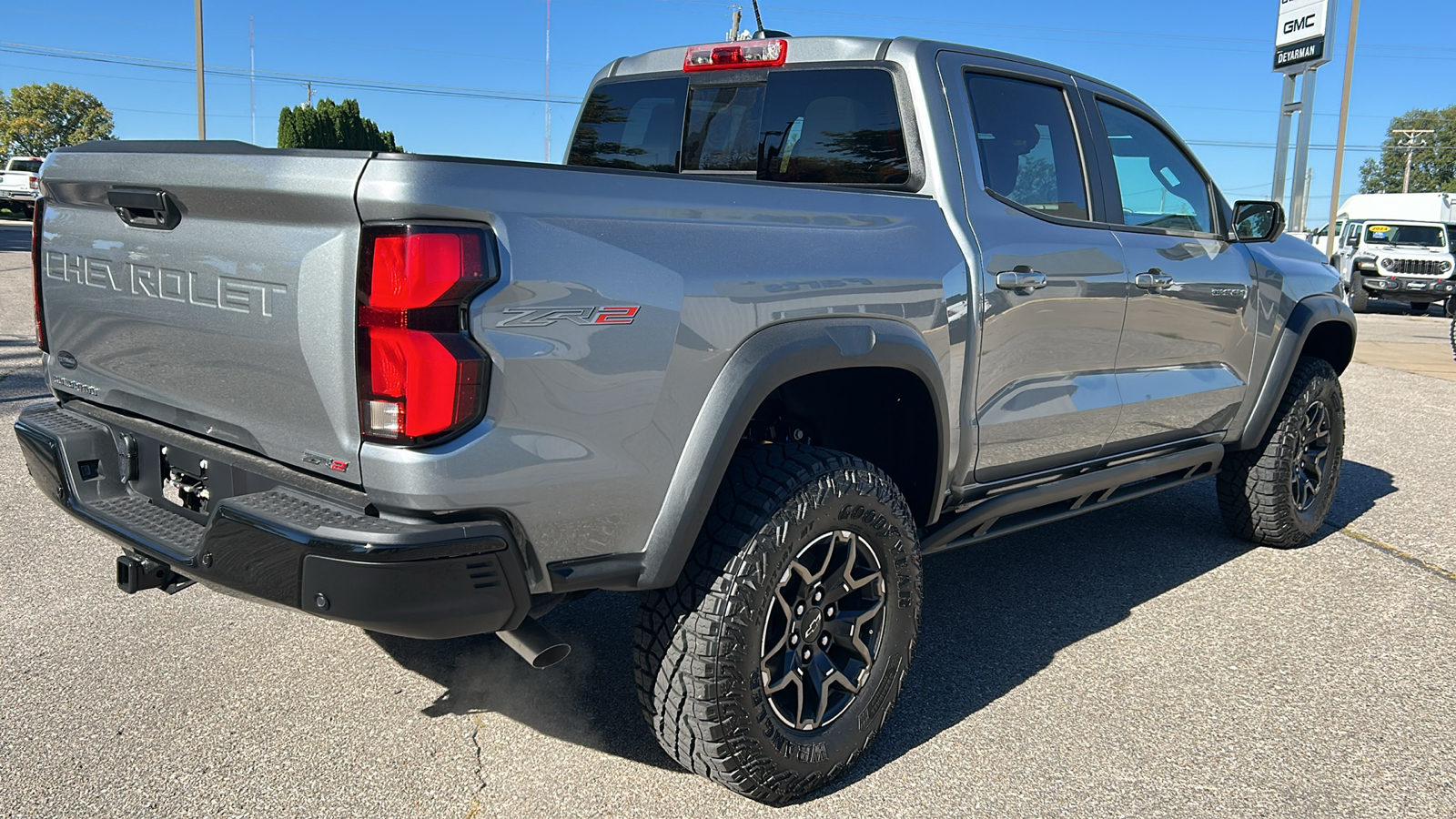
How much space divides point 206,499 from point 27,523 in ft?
9.08

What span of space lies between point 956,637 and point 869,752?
2.98ft

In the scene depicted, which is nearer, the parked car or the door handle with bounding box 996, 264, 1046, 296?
the door handle with bounding box 996, 264, 1046, 296

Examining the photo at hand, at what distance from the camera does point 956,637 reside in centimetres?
384

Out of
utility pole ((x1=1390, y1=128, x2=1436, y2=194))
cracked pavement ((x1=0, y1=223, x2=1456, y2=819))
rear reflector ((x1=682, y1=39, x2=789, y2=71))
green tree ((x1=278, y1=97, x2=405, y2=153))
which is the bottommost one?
cracked pavement ((x1=0, y1=223, x2=1456, y2=819))

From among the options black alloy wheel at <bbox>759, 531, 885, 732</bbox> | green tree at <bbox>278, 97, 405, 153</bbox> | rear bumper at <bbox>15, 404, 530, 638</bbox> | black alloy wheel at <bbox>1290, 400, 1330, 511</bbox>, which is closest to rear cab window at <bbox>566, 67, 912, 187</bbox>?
black alloy wheel at <bbox>759, 531, 885, 732</bbox>

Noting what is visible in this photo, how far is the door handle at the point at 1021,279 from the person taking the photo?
324cm

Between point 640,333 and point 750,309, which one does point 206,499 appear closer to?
point 640,333

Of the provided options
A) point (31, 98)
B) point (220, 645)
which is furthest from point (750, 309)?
point (31, 98)

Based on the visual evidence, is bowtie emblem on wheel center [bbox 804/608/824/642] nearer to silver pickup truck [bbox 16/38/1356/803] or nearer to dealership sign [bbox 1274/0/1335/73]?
silver pickup truck [bbox 16/38/1356/803]

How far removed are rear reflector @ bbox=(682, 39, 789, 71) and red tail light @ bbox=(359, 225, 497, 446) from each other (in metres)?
1.88

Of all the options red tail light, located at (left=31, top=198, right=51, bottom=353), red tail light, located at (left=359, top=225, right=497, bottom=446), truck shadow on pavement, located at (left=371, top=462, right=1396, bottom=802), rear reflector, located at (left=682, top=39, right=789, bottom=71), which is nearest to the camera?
red tail light, located at (left=359, top=225, right=497, bottom=446)

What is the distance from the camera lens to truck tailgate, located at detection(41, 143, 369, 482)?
215cm

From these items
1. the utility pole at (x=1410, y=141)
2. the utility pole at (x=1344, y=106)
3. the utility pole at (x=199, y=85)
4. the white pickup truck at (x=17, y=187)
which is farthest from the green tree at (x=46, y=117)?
the utility pole at (x=1410, y=141)

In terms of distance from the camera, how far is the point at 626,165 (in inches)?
164
